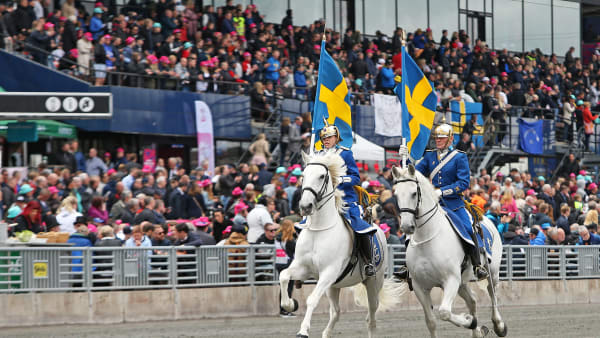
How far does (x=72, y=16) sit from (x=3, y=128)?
21.2 ft

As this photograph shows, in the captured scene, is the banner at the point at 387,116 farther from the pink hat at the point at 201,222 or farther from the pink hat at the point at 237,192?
the pink hat at the point at 201,222

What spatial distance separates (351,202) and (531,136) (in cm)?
2674

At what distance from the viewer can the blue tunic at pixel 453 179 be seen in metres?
14.5

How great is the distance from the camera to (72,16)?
28.4 metres

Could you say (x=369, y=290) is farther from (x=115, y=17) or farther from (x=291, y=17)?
(x=291, y=17)

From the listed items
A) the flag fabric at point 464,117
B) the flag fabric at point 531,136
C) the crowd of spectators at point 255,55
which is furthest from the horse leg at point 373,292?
the flag fabric at point 531,136

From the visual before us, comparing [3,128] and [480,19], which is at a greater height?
[480,19]

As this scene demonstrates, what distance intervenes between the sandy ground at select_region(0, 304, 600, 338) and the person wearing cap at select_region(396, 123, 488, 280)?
2.05m

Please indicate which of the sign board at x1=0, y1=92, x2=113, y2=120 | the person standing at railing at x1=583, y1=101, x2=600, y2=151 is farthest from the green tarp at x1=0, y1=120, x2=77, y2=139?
the person standing at railing at x1=583, y1=101, x2=600, y2=151

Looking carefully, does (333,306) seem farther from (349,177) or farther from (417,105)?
(417,105)

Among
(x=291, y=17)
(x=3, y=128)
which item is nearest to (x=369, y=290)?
(x=3, y=128)

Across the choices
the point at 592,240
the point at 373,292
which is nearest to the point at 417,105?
the point at 373,292

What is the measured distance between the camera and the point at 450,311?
43.6 ft

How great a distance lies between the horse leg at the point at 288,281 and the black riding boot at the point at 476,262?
7.24 feet
